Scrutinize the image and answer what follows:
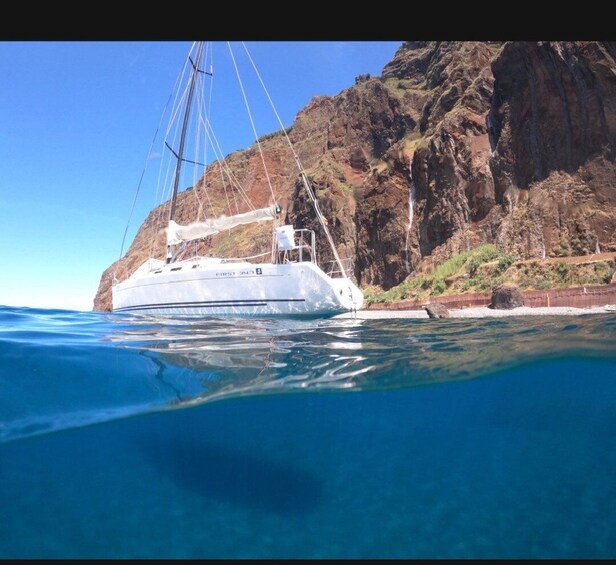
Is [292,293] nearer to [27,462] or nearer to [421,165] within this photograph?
[27,462]

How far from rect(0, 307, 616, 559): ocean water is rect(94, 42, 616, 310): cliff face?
45.0ft

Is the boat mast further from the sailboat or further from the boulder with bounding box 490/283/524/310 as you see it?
the boulder with bounding box 490/283/524/310

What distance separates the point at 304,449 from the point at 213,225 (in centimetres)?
1280

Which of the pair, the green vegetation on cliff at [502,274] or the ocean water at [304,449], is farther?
the green vegetation on cliff at [502,274]

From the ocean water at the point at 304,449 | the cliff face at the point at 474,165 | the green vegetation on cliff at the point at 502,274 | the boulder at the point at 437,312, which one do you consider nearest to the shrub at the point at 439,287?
the green vegetation on cliff at the point at 502,274

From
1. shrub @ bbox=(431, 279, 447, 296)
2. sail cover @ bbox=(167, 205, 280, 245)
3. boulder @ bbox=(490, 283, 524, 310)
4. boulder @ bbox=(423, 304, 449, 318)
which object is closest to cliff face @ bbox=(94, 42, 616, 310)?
sail cover @ bbox=(167, 205, 280, 245)

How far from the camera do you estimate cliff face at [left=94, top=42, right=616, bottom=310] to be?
23953mm

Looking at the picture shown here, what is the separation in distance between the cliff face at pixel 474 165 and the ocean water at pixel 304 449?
13729mm

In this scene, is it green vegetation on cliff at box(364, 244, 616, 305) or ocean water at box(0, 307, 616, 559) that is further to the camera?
green vegetation on cliff at box(364, 244, 616, 305)

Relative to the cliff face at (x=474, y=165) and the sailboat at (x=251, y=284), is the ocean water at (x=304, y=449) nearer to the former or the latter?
the sailboat at (x=251, y=284)

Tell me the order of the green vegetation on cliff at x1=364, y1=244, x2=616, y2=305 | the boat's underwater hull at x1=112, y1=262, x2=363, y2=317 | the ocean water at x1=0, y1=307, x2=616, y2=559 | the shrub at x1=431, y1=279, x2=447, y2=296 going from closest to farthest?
the ocean water at x1=0, y1=307, x2=616, y2=559 → the boat's underwater hull at x1=112, y1=262, x2=363, y2=317 → the green vegetation on cliff at x1=364, y1=244, x2=616, y2=305 → the shrub at x1=431, y1=279, x2=447, y2=296

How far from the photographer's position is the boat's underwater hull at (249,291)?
1298cm

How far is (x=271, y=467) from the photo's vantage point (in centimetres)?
389

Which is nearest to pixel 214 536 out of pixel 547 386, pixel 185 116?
pixel 547 386
